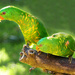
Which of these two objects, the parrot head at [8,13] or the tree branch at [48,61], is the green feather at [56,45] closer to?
the tree branch at [48,61]

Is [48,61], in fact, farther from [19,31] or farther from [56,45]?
[19,31]

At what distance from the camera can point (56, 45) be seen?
776 millimetres

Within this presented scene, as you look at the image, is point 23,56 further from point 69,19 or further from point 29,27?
point 69,19

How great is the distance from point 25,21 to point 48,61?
24 cm

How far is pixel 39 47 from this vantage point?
778 millimetres

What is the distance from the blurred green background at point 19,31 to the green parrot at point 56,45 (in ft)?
2.86

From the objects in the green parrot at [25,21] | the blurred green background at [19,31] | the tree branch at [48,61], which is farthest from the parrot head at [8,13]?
the blurred green background at [19,31]

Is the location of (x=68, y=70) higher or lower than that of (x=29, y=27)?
lower

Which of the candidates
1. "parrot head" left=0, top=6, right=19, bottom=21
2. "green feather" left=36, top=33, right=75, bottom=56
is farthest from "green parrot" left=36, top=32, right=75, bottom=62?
"parrot head" left=0, top=6, right=19, bottom=21

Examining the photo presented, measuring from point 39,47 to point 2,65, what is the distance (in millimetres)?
1032

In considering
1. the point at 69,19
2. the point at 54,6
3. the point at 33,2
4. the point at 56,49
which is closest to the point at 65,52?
the point at 56,49

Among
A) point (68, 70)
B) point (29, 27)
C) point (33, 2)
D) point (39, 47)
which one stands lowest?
point (68, 70)

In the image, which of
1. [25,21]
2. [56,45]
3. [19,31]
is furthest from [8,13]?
[19,31]

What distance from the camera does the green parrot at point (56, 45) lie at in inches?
30.3
